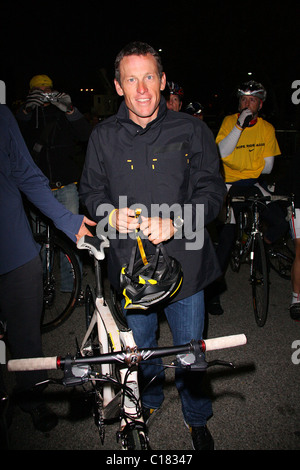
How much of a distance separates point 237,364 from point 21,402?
209 centimetres

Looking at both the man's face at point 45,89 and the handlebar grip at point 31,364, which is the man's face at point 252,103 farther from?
the handlebar grip at point 31,364

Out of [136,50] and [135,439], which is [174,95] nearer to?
[136,50]

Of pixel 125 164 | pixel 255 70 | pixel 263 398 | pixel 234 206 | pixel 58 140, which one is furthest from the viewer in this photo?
pixel 255 70

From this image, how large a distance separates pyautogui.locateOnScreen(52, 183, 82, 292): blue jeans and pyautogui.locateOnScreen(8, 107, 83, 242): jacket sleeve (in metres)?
1.89

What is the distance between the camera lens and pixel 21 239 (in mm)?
2311

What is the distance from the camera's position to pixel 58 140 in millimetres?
4191

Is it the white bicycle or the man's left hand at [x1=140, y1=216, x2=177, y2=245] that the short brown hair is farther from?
the white bicycle

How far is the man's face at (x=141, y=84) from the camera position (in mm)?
1956

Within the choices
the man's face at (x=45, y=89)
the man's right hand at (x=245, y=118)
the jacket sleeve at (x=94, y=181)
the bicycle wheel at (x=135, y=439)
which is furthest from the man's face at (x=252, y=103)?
the bicycle wheel at (x=135, y=439)

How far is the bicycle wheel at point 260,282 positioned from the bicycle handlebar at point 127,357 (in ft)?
8.52

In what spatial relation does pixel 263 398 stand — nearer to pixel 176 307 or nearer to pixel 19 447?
pixel 176 307

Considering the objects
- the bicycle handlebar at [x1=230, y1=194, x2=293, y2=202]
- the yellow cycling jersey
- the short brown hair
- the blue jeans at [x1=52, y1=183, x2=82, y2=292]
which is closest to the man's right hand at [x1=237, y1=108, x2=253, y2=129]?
the yellow cycling jersey

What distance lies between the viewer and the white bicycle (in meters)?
1.40
